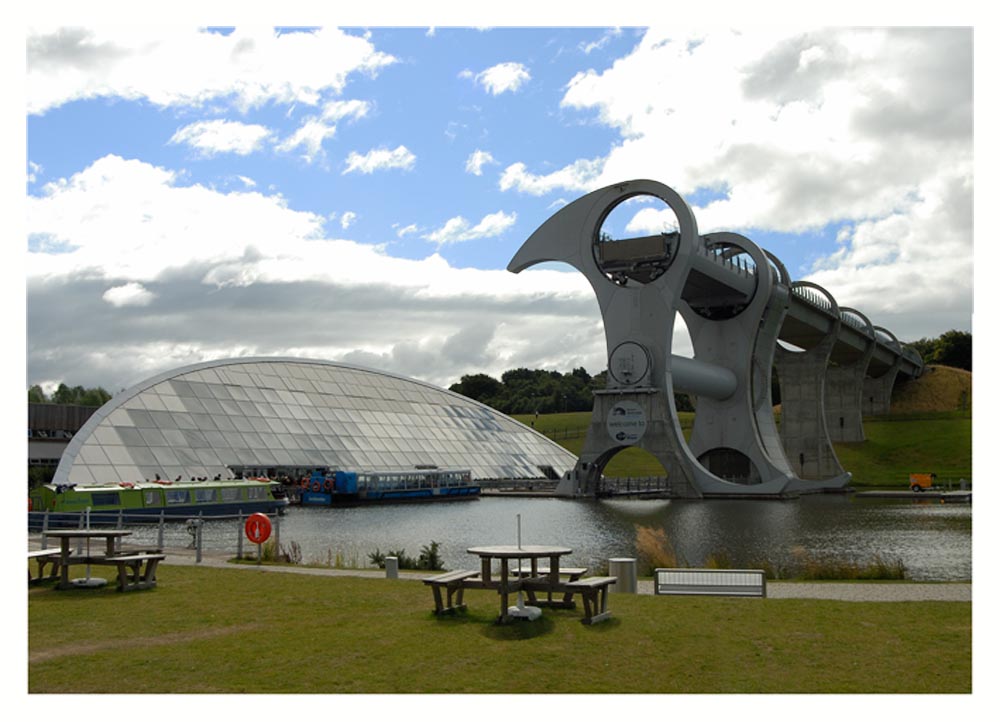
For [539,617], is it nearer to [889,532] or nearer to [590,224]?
[889,532]

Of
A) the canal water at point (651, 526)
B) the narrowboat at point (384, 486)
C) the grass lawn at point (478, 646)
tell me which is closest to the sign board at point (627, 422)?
the canal water at point (651, 526)

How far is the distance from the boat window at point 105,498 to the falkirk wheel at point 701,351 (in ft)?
92.8

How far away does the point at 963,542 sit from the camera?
30.8 m

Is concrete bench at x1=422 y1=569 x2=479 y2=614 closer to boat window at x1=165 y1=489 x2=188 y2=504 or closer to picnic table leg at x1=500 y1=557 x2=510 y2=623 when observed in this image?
picnic table leg at x1=500 y1=557 x2=510 y2=623

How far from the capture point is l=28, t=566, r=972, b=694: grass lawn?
10.4 m

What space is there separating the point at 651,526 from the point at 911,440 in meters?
62.8

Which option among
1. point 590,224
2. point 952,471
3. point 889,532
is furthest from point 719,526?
point 952,471

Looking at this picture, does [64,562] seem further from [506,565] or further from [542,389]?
[542,389]

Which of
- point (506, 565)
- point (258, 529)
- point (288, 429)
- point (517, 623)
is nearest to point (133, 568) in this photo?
point (258, 529)

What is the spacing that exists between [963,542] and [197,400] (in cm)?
4197

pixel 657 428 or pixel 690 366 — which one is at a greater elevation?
pixel 690 366

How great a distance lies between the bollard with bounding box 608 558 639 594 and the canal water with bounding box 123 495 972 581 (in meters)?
6.66

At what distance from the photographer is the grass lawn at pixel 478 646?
34.1ft

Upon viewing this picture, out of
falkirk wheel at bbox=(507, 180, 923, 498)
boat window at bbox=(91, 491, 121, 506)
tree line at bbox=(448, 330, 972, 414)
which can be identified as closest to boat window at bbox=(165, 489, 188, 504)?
boat window at bbox=(91, 491, 121, 506)
